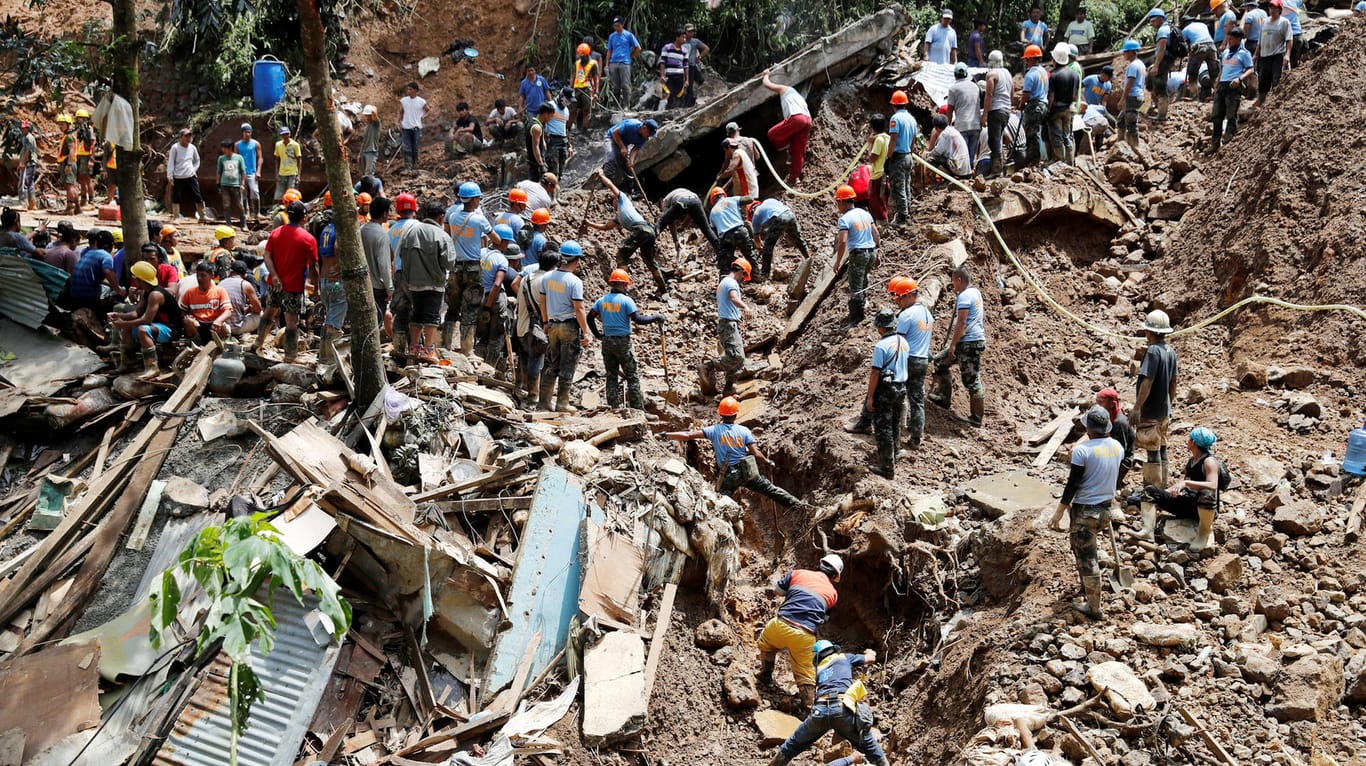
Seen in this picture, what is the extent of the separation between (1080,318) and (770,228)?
373 centimetres

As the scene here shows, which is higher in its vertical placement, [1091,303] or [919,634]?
[1091,303]

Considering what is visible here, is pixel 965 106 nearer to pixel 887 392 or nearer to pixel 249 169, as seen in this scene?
pixel 887 392

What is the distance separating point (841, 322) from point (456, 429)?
5.48 meters

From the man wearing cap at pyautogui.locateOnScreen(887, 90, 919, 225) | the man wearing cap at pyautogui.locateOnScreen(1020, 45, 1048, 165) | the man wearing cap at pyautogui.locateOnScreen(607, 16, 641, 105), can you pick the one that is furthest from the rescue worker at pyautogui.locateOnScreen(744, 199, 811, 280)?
the man wearing cap at pyautogui.locateOnScreen(607, 16, 641, 105)

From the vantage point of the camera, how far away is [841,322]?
45.2 ft

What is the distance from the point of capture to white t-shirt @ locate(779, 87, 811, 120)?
16438 mm

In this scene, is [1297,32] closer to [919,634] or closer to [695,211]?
[695,211]

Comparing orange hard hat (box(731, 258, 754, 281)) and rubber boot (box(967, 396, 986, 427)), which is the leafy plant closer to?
rubber boot (box(967, 396, 986, 427))

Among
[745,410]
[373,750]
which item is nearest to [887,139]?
[745,410]

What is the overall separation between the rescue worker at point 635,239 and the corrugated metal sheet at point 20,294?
6.46m

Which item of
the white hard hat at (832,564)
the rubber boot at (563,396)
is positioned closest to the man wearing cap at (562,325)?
the rubber boot at (563,396)

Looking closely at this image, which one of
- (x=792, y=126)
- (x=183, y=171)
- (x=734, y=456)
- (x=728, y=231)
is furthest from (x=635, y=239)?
(x=183, y=171)

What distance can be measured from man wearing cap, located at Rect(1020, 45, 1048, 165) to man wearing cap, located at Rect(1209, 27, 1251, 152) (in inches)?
81.5

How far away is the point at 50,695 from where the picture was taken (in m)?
7.73
